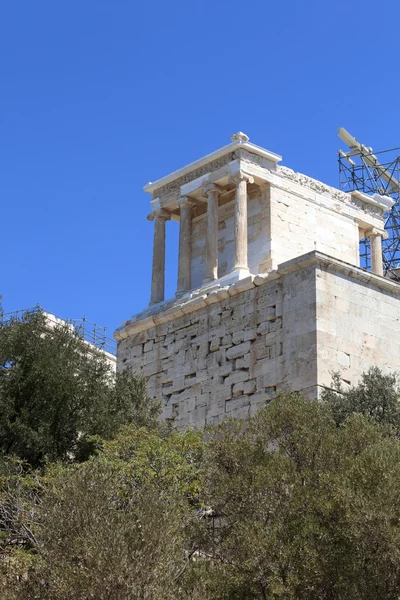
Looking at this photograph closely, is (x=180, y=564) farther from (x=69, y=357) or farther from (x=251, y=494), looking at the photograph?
(x=69, y=357)

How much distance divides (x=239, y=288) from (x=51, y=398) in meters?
4.95

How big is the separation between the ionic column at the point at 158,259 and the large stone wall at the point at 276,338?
2.21 m

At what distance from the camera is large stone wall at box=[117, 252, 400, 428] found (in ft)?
67.8

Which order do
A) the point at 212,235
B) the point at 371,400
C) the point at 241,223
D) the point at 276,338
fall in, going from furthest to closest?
the point at 212,235
the point at 241,223
the point at 276,338
the point at 371,400

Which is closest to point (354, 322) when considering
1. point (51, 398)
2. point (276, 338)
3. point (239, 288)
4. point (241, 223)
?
point (276, 338)

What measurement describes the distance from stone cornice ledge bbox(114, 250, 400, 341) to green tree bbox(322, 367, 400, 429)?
257cm

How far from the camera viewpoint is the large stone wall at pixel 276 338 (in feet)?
67.8

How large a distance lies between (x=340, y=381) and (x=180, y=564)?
7639mm

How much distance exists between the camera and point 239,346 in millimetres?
22047

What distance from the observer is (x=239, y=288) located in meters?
22.5

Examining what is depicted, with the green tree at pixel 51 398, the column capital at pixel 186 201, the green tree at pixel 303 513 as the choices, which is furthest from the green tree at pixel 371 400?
the column capital at pixel 186 201

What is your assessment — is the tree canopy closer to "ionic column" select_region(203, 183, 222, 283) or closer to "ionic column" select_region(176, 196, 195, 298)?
"ionic column" select_region(203, 183, 222, 283)

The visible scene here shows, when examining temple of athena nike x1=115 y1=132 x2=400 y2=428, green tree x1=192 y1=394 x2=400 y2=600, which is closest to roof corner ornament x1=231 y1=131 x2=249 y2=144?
temple of athena nike x1=115 y1=132 x2=400 y2=428

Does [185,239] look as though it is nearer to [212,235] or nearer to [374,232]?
[212,235]
